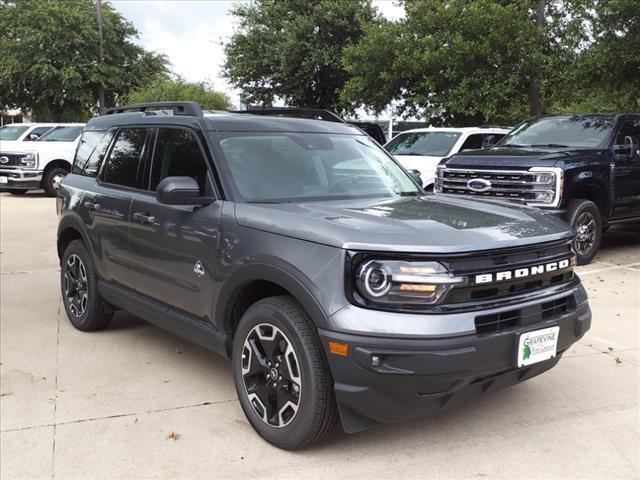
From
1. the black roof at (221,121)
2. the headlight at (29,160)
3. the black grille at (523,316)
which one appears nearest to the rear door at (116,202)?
the black roof at (221,121)

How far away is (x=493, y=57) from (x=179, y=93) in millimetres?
16464

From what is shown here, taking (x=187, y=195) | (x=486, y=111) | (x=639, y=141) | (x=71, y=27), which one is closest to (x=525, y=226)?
(x=187, y=195)

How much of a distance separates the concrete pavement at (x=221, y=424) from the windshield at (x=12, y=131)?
1402 centimetres

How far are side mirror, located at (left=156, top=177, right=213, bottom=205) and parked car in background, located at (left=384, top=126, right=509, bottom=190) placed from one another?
298 inches

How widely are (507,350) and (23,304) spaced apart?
505 centimetres

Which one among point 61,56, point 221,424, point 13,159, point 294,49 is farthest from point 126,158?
point 61,56

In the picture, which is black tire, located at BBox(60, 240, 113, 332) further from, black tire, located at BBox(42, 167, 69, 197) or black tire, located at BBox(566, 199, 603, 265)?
black tire, located at BBox(42, 167, 69, 197)

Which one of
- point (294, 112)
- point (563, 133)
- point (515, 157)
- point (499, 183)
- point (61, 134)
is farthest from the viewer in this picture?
point (61, 134)

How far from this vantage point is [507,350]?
299 cm

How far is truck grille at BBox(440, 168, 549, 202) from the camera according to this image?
25.8 ft

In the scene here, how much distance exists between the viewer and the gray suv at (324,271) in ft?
9.53

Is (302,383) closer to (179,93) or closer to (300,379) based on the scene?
(300,379)

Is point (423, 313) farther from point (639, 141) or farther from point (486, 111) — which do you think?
point (486, 111)

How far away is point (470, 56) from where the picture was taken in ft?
46.0
